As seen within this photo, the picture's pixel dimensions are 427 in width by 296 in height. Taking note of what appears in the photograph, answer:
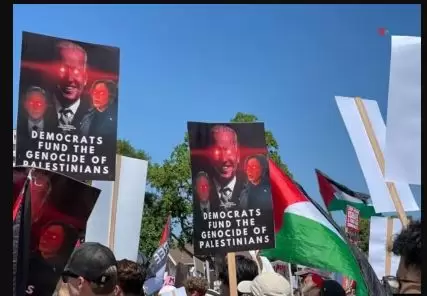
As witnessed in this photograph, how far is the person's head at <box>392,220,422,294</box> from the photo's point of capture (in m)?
2.67

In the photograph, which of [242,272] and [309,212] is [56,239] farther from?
[309,212]

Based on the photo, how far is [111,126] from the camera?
5371 millimetres

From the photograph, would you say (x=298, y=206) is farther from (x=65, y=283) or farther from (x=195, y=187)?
(x=65, y=283)

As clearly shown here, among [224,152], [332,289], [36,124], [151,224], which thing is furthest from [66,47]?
[151,224]

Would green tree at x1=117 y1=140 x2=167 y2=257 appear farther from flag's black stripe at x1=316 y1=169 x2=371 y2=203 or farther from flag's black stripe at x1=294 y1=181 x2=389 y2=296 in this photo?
flag's black stripe at x1=294 y1=181 x2=389 y2=296

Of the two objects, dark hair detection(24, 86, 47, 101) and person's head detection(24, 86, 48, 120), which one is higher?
dark hair detection(24, 86, 47, 101)

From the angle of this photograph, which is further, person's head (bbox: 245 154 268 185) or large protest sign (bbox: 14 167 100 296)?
person's head (bbox: 245 154 268 185)

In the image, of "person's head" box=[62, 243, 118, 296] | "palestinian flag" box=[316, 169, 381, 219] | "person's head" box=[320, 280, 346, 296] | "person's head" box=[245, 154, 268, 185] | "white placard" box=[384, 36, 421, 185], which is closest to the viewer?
"person's head" box=[62, 243, 118, 296]

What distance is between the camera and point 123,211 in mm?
6164

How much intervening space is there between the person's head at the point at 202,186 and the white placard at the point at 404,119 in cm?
292

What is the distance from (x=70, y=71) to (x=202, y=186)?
186 cm

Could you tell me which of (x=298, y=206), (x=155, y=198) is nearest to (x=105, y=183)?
(x=298, y=206)

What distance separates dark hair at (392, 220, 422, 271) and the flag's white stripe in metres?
2.64

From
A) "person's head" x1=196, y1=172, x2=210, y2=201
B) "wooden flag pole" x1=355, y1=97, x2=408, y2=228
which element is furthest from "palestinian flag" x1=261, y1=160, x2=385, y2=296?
"wooden flag pole" x1=355, y1=97, x2=408, y2=228
